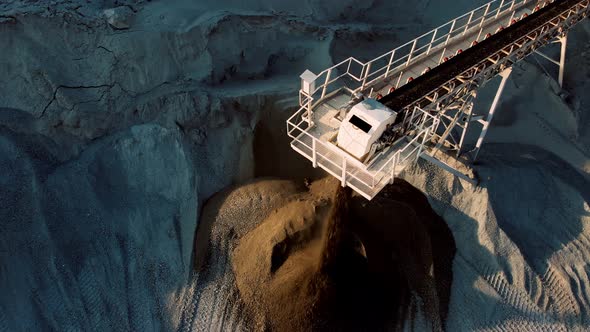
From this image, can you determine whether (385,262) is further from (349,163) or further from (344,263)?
(349,163)

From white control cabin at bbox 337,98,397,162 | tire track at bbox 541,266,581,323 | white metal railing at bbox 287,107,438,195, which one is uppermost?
white control cabin at bbox 337,98,397,162

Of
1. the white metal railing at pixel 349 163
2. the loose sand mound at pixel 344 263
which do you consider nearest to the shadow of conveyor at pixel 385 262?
the loose sand mound at pixel 344 263

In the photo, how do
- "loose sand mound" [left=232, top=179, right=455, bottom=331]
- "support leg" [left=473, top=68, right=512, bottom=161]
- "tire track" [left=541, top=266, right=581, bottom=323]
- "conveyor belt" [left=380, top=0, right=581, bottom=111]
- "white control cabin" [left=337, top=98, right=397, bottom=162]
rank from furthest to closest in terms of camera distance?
"support leg" [left=473, top=68, right=512, bottom=161] < "tire track" [left=541, top=266, right=581, bottom=323] < "loose sand mound" [left=232, top=179, right=455, bottom=331] < "conveyor belt" [left=380, top=0, right=581, bottom=111] < "white control cabin" [left=337, top=98, right=397, bottom=162]

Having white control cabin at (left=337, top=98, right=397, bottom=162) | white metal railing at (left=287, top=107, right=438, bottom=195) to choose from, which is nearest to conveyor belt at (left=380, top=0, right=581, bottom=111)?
white metal railing at (left=287, top=107, right=438, bottom=195)

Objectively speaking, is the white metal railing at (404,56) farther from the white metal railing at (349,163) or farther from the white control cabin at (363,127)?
the white control cabin at (363,127)

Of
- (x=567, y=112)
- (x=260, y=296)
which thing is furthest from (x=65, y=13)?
(x=567, y=112)

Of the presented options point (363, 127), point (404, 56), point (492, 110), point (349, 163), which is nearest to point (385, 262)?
point (349, 163)

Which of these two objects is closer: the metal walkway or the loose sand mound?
the metal walkway

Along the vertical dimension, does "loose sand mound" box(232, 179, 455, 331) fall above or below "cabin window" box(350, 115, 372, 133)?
below

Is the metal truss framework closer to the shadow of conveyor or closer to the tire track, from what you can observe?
the shadow of conveyor
